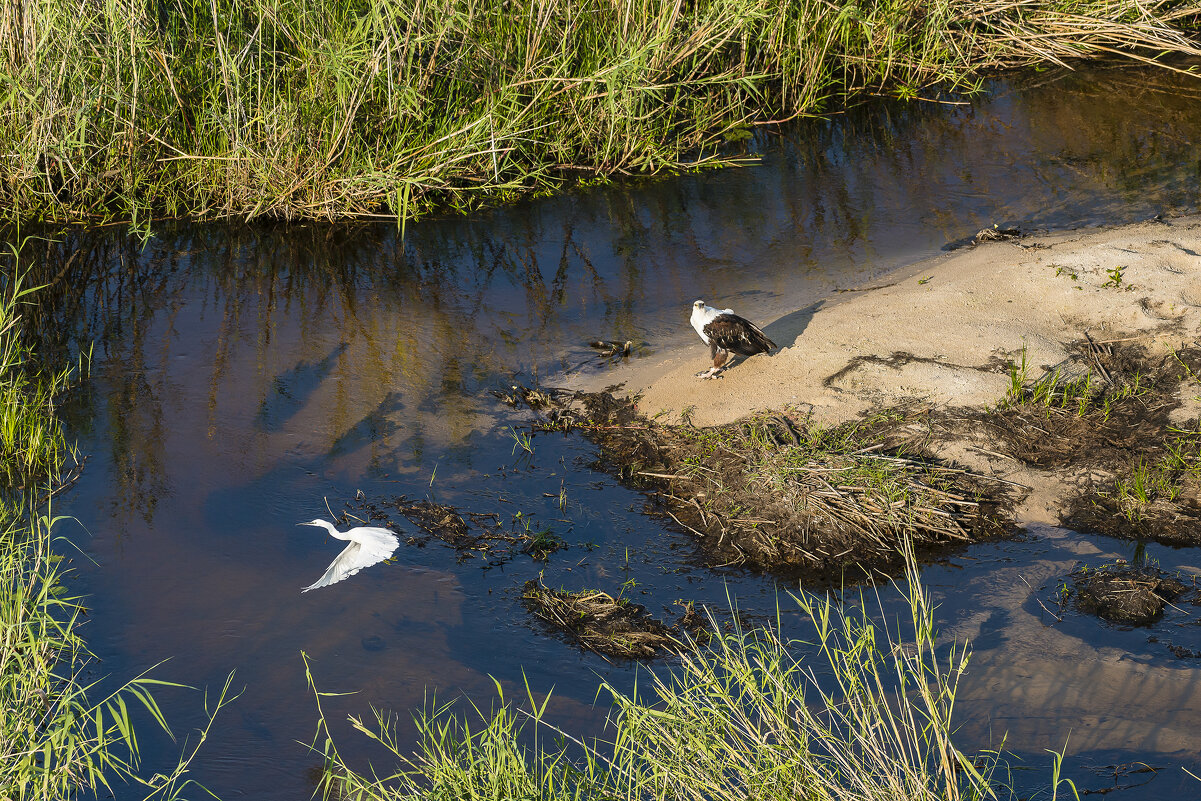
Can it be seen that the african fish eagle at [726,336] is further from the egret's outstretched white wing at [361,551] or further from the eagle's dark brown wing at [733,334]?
the egret's outstretched white wing at [361,551]

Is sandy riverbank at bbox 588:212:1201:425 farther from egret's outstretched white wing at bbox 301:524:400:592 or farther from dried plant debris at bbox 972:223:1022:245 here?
egret's outstretched white wing at bbox 301:524:400:592

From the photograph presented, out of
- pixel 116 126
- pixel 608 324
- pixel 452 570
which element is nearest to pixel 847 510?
pixel 452 570

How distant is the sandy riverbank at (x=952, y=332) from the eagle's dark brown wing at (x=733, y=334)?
0.61 ft

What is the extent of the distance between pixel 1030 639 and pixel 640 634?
1.37 m

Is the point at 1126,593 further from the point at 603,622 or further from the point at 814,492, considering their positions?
the point at 603,622

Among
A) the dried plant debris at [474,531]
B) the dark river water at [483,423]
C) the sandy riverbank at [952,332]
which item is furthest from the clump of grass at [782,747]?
the sandy riverbank at [952,332]

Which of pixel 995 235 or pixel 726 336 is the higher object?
pixel 995 235

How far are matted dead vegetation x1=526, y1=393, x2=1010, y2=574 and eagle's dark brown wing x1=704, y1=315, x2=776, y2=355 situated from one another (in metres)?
0.40

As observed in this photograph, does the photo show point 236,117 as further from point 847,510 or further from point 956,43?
point 956,43

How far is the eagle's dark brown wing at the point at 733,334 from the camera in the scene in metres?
4.77

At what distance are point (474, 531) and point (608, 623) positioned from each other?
87cm

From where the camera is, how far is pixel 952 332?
498 centimetres

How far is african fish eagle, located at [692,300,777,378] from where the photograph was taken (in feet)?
15.7

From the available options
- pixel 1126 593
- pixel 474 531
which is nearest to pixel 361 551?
pixel 474 531
